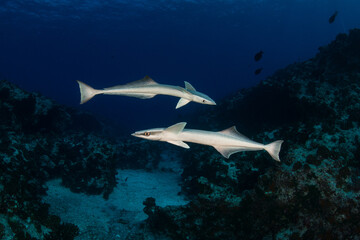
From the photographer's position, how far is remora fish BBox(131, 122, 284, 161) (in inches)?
153

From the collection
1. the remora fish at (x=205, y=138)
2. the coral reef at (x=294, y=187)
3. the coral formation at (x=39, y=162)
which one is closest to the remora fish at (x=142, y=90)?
the remora fish at (x=205, y=138)

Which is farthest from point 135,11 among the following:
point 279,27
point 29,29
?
point 279,27

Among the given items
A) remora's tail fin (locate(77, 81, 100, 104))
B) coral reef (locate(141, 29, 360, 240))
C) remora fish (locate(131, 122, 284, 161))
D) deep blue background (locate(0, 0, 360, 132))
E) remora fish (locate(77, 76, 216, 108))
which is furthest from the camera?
deep blue background (locate(0, 0, 360, 132))

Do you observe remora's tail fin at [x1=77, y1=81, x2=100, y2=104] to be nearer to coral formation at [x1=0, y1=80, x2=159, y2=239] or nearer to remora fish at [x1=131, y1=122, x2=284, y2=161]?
remora fish at [x1=131, y1=122, x2=284, y2=161]

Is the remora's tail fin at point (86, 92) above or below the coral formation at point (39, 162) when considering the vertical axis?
above

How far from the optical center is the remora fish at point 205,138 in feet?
12.7

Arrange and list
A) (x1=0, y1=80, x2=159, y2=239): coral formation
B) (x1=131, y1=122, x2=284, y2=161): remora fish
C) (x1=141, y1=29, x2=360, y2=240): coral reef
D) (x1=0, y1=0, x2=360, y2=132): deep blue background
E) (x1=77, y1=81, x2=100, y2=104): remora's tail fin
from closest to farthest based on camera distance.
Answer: (x1=131, y1=122, x2=284, y2=161): remora fish < (x1=77, y1=81, x2=100, y2=104): remora's tail fin < (x1=141, y1=29, x2=360, y2=240): coral reef < (x1=0, y1=80, x2=159, y2=239): coral formation < (x1=0, y1=0, x2=360, y2=132): deep blue background

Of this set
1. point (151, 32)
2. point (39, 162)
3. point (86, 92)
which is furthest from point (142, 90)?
point (151, 32)

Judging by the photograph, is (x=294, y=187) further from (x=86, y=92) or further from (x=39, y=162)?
(x=39, y=162)

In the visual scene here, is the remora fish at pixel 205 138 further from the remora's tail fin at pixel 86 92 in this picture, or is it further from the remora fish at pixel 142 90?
the remora's tail fin at pixel 86 92

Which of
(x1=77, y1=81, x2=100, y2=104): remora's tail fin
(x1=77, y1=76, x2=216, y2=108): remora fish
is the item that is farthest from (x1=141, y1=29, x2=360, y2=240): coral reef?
(x1=77, y1=81, x2=100, y2=104): remora's tail fin

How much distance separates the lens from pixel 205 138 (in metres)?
4.23

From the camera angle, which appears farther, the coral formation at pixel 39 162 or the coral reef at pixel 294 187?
the coral formation at pixel 39 162

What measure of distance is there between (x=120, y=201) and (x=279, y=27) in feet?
309
